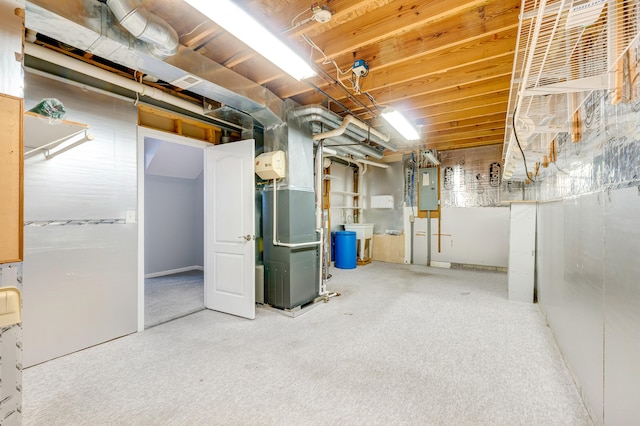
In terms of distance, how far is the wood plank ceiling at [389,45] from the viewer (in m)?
1.92

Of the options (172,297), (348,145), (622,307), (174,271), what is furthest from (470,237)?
(174,271)

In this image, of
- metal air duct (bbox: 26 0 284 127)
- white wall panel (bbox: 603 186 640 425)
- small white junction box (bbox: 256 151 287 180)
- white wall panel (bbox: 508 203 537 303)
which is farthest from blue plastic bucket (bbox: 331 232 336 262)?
white wall panel (bbox: 603 186 640 425)

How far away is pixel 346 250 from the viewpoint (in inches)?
231

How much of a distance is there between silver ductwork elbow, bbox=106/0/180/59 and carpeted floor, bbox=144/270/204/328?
104 inches

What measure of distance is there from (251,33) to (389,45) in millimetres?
1261

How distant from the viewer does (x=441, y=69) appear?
8.52 ft

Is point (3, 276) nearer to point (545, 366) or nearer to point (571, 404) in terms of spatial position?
point (571, 404)

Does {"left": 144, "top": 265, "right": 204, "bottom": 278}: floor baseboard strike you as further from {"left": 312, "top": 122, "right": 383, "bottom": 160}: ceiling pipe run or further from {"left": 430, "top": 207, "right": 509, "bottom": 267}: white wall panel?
{"left": 430, "top": 207, "right": 509, "bottom": 267}: white wall panel

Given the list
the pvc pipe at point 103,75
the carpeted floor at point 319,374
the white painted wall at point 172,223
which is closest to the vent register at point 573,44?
Answer: the carpeted floor at point 319,374

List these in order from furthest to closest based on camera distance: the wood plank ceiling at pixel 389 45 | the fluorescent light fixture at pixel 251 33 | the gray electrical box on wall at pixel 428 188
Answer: the gray electrical box on wall at pixel 428 188, the wood plank ceiling at pixel 389 45, the fluorescent light fixture at pixel 251 33

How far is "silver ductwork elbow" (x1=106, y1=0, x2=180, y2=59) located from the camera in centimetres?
157

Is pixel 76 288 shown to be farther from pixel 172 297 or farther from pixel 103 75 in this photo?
pixel 103 75

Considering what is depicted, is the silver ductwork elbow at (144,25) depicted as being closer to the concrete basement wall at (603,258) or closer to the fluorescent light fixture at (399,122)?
the fluorescent light fixture at (399,122)

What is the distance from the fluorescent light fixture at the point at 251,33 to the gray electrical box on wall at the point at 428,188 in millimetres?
4887
